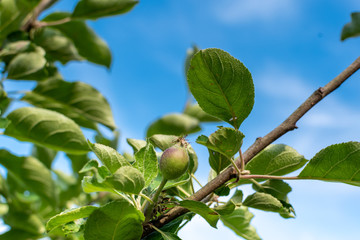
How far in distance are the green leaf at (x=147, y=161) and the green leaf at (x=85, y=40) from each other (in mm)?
1747

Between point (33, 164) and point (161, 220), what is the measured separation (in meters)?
1.59

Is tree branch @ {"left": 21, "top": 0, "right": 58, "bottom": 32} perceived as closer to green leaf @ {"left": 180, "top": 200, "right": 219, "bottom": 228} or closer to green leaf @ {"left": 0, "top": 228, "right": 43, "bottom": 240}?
green leaf @ {"left": 0, "top": 228, "right": 43, "bottom": 240}

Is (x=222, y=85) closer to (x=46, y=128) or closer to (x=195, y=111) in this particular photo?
(x=195, y=111)

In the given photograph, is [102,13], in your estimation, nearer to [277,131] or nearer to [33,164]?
[33,164]

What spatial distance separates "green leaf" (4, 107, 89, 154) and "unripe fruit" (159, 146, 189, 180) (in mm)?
1110

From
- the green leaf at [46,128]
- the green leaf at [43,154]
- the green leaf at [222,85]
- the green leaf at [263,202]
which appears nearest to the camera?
the green leaf at [222,85]

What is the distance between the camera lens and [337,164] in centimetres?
85

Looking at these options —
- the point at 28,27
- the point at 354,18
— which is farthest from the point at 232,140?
the point at 28,27

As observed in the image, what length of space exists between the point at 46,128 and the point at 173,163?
1.22 m

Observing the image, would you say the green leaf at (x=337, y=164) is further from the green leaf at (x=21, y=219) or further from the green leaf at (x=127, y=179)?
the green leaf at (x=21, y=219)

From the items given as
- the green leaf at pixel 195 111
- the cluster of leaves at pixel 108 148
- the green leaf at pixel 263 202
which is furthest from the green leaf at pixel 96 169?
the green leaf at pixel 195 111

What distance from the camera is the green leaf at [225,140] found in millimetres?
783

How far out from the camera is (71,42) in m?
2.41

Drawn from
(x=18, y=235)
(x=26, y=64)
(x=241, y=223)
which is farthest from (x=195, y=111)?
(x=18, y=235)
